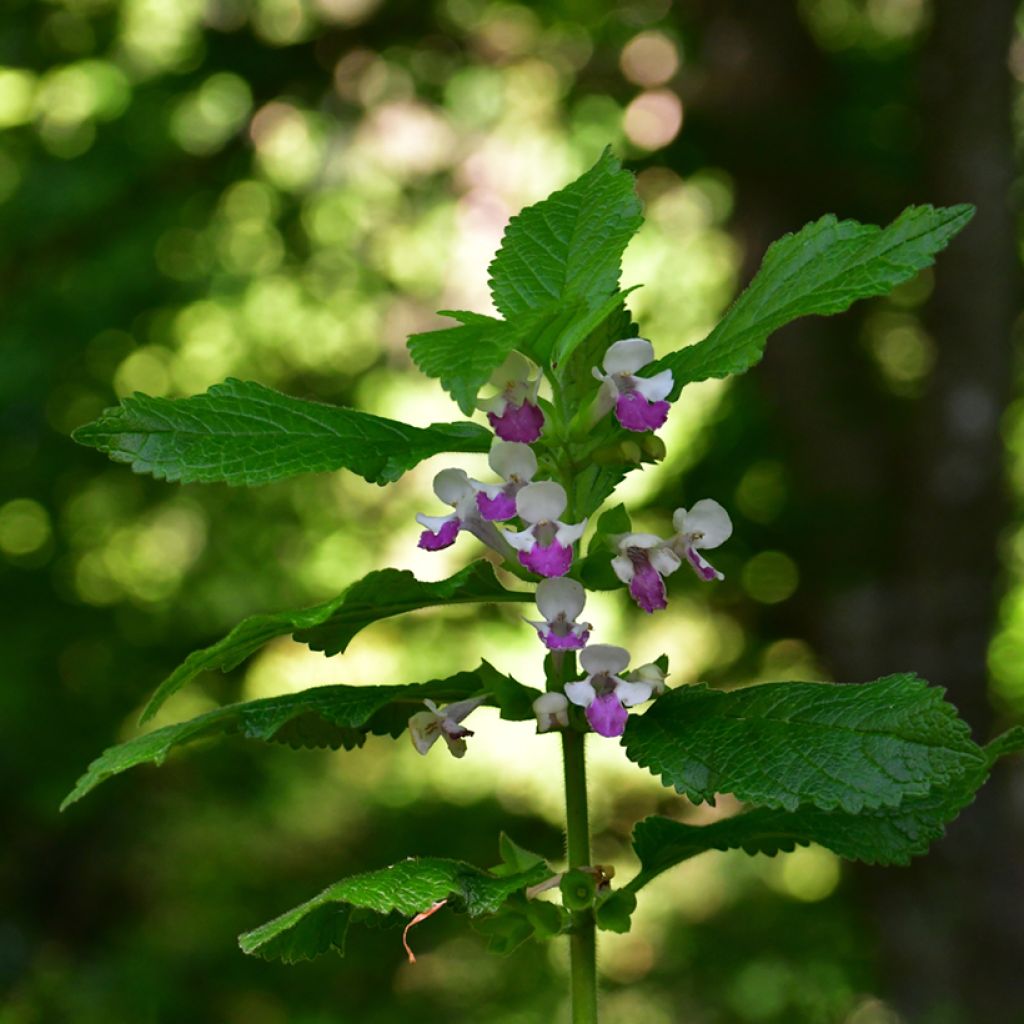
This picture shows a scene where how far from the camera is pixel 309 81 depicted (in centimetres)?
314

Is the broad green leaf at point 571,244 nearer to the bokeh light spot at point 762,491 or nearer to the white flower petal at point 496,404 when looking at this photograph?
the white flower petal at point 496,404

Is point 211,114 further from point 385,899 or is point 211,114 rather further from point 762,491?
point 385,899

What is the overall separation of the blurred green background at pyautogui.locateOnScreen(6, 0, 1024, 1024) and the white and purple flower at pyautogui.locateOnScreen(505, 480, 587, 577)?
2.31 m

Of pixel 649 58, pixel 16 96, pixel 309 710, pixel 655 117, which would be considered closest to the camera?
pixel 309 710

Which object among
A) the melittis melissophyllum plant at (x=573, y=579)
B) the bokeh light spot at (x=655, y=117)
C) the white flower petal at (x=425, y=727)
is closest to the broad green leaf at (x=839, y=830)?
the melittis melissophyllum plant at (x=573, y=579)

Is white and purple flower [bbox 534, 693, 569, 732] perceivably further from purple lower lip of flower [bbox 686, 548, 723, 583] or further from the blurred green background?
the blurred green background

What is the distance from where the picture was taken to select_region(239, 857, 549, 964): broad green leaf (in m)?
0.54

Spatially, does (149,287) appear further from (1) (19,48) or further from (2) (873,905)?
(2) (873,905)

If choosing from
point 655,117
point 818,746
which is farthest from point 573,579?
point 655,117

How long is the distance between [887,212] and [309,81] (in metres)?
1.25

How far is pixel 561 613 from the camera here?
58 cm

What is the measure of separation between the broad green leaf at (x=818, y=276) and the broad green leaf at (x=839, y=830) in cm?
20

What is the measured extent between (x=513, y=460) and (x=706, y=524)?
92 mm

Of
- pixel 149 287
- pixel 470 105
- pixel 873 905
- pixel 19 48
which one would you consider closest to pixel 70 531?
pixel 149 287
